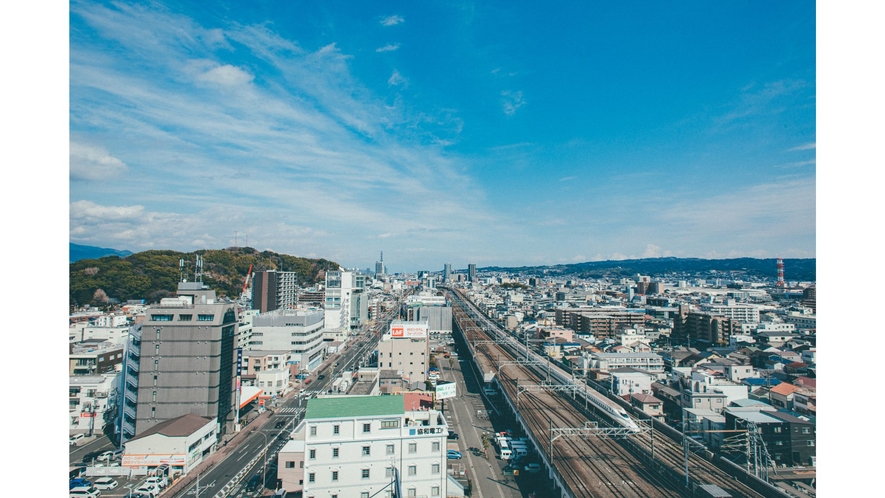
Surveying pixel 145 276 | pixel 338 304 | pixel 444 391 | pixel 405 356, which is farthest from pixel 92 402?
pixel 145 276

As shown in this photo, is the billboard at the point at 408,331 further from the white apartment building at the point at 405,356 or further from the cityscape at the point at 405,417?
the white apartment building at the point at 405,356

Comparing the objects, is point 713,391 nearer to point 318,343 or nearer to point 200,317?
point 200,317

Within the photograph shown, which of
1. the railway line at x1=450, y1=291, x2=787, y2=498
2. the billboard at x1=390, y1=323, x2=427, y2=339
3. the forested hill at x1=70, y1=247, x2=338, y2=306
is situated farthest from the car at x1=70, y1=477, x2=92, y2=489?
the forested hill at x1=70, y1=247, x2=338, y2=306

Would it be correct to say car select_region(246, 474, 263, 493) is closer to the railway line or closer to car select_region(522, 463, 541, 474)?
car select_region(522, 463, 541, 474)

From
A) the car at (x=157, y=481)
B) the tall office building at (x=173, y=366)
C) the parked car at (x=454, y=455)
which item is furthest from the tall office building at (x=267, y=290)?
the parked car at (x=454, y=455)

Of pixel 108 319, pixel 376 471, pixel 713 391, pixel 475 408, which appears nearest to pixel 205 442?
pixel 376 471

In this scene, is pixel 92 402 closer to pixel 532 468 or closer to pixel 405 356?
pixel 405 356
